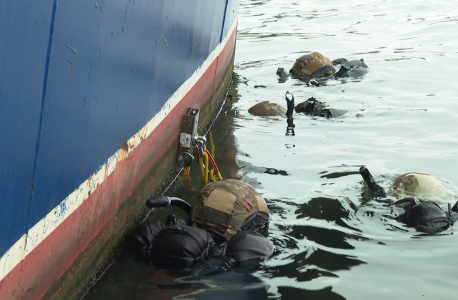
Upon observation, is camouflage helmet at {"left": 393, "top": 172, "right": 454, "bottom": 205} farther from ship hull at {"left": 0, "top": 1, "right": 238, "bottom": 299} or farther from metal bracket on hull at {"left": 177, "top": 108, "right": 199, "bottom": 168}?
ship hull at {"left": 0, "top": 1, "right": 238, "bottom": 299}

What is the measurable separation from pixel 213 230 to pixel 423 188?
2190 mm

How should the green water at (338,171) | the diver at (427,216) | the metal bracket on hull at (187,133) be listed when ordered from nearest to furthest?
the green water at (338,171) < the diver at (427,216) < the metal bracket on hull at (187,133)

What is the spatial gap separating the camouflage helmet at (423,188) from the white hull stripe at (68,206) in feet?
7.85

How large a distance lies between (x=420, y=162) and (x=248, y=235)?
10.1 feet

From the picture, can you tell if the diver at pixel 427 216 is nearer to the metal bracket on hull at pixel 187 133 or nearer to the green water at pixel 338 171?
the green water at pixel 338 171

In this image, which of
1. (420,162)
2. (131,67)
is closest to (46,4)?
(131,67)

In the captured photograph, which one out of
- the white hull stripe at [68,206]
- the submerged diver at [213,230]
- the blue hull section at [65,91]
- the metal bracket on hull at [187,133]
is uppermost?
the blue hull section at [65,91]

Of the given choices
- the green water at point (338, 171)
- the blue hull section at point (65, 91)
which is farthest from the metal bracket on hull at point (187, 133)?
the blue hull section at point (65, 91)

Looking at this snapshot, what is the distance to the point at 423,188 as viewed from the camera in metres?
5.27

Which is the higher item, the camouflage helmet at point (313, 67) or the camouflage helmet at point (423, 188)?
the camouflage helmet at point (313, 67)

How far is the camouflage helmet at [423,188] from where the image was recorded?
523 centimetres

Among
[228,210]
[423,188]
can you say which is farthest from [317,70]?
[228,210]

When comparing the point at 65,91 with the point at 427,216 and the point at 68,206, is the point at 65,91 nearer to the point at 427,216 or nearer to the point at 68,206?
the point at 68,206

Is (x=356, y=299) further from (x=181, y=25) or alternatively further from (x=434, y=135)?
(x=434, y=135)
